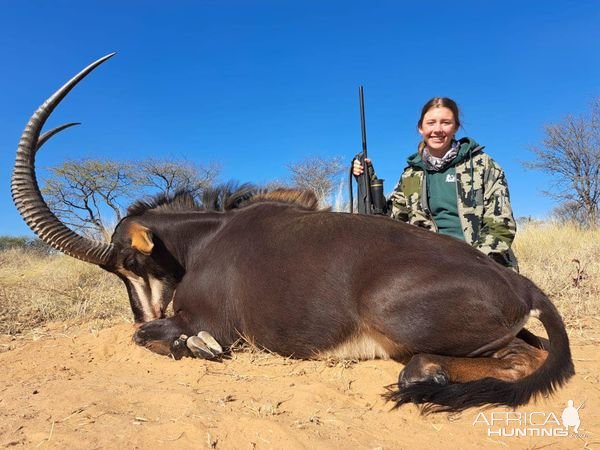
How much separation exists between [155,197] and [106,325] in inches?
60.2

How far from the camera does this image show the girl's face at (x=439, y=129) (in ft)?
15.7

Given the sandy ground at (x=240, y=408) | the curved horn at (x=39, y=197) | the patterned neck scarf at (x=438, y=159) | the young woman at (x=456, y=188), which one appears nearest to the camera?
the sandy ground at (x=240, y=408)

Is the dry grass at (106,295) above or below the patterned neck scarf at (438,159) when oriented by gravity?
below

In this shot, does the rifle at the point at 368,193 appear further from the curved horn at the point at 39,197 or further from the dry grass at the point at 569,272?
the curved horn at the point at 39,197

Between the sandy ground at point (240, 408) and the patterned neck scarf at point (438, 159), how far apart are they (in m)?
2.17

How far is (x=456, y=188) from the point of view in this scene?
4816 mm

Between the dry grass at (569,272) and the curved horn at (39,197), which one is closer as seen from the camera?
the curved horn at (39,197)

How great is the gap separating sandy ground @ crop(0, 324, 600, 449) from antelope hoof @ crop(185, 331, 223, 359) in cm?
6

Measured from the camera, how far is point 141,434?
2234 mm

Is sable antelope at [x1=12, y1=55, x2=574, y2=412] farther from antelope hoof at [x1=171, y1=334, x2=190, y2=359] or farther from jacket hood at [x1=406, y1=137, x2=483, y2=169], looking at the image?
jacket hood at [x1=406, y1=137, x2=483, y2=169]

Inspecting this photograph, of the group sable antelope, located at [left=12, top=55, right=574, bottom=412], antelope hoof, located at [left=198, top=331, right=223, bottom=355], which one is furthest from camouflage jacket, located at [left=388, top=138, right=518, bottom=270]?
antelope hoof, located at [left=198, top=331, right=223, bottom=355]

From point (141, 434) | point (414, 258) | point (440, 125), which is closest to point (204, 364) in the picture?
point (141, 434)

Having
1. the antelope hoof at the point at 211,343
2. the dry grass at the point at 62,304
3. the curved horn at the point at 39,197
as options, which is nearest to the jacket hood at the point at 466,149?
the antelope hoof at the point at 211,343

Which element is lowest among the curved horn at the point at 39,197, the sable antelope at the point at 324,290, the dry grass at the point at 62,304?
the dry grass at the point at 62,304
